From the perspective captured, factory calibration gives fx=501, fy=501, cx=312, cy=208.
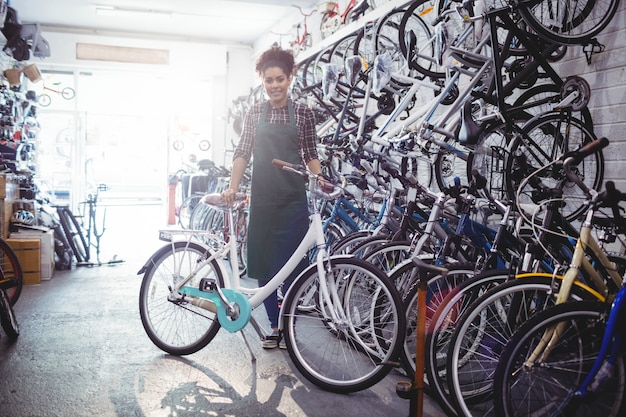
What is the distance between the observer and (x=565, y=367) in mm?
1764

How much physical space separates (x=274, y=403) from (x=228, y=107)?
868cm

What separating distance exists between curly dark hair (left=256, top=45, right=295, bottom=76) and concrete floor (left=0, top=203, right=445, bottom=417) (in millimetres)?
1734

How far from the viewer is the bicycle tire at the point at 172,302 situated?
9.36ft

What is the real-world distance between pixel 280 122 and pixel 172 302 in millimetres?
1230

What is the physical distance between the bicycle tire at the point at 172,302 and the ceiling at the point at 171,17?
567 centimetres

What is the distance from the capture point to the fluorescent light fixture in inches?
330

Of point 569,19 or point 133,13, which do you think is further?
point 133,13

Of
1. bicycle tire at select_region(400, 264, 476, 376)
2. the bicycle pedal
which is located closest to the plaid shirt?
the bicycle pedal

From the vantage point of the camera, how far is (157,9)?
8391 mm

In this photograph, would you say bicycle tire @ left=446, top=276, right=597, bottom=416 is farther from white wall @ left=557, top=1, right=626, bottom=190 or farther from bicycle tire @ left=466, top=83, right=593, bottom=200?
white wall @ left=557, top=1, right=626, bottom=190

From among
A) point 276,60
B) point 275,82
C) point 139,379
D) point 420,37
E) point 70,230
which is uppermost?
point 420,37

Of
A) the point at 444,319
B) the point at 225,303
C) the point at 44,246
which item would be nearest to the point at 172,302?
the point at 225,303

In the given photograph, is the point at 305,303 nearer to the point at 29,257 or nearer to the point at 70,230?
the point at 29,257

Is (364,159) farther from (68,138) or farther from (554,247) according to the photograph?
(68,138)
